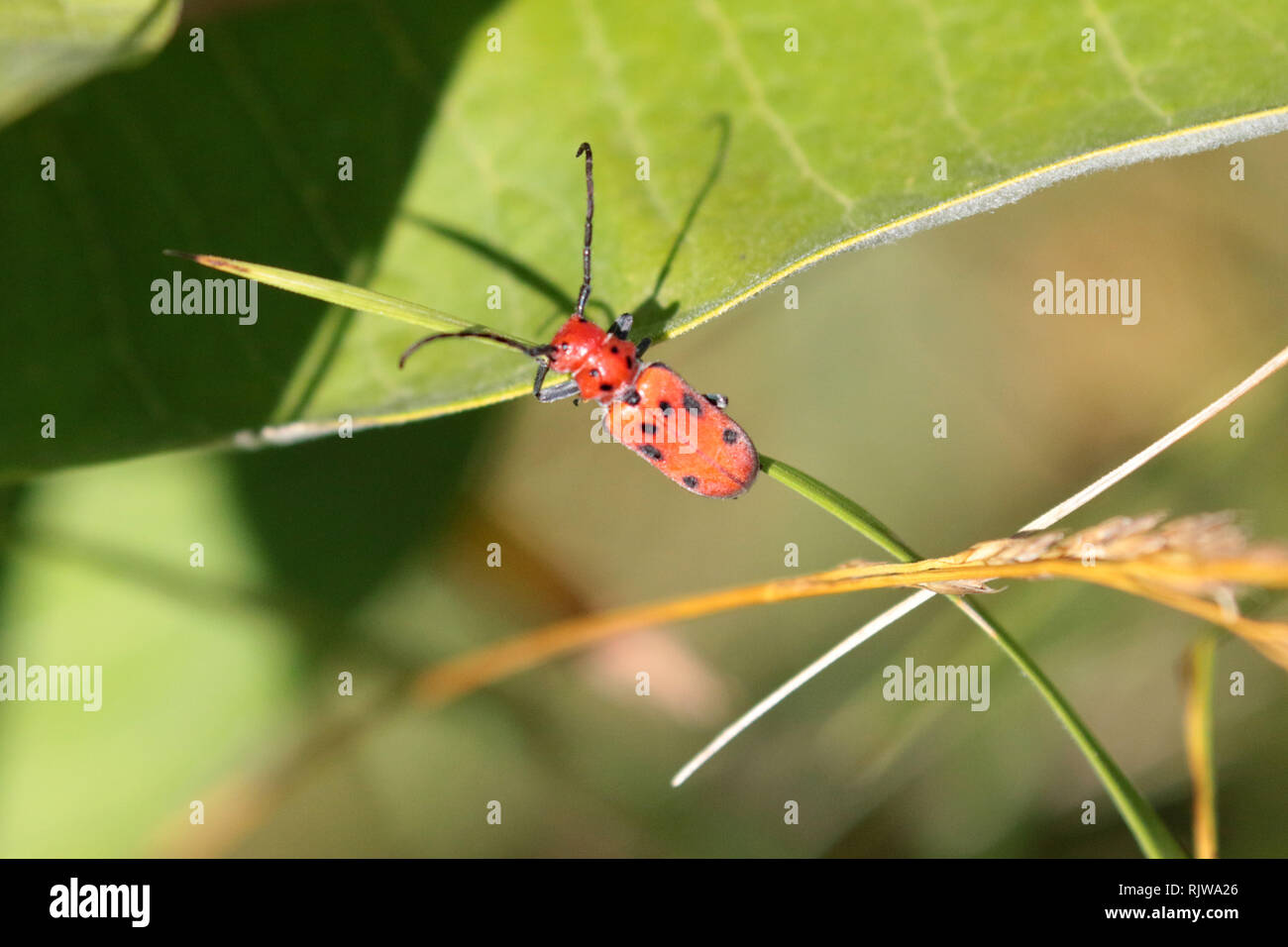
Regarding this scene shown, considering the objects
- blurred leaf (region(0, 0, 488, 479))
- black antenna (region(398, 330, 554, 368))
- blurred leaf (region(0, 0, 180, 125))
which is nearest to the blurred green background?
blurred leaf (region(0, 0, 488, 479))

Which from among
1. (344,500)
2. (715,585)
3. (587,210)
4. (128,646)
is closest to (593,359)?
(587,210)

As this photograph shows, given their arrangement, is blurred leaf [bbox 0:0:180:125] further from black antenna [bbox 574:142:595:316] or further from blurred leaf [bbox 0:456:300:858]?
blurred leaf [bbox 0:456:300:858]

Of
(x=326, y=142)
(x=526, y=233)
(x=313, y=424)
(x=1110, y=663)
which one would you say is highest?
(x=326, y=142)

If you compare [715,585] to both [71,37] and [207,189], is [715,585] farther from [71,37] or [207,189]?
[71,37]

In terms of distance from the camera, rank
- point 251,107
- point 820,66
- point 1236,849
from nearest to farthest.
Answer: point 820,66, point 251,107, point 1236,849

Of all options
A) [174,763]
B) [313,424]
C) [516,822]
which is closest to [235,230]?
[313,424]

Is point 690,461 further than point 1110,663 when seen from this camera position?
No

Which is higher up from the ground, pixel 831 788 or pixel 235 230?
pixel 235 230

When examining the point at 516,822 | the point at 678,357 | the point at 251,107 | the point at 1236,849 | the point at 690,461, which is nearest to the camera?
the point at 251,107

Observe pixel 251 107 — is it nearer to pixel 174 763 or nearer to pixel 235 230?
pixel 235 230
